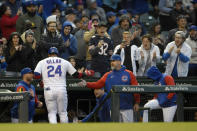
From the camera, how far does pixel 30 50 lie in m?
13.7

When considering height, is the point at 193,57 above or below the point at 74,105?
above

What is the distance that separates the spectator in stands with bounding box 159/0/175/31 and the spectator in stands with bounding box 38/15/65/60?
5.23 metres

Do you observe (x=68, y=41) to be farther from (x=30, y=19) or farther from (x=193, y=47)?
(x=193, y=47)

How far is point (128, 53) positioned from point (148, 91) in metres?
4.22

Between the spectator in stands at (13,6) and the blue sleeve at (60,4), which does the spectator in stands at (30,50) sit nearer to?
the spectator in stands at (13,6)

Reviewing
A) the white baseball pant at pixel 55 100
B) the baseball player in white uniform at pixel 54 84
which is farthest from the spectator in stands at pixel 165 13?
the white baseball pant at pixel 55 100

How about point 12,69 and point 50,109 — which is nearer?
point 50,109

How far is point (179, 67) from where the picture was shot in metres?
14.0

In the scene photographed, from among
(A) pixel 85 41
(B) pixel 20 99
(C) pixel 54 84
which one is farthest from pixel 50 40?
(B) pixel 20 99

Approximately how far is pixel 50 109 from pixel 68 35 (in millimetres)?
2826

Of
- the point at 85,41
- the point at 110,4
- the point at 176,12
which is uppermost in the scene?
the point at 110,4

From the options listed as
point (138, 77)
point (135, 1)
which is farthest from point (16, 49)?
point (135, 1)

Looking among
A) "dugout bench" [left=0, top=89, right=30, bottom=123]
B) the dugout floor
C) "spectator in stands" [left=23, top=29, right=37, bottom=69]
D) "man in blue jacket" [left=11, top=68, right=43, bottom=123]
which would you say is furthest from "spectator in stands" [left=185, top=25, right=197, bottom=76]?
the dugout floor

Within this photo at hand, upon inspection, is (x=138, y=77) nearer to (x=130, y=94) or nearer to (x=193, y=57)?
(x=193, y=57)
